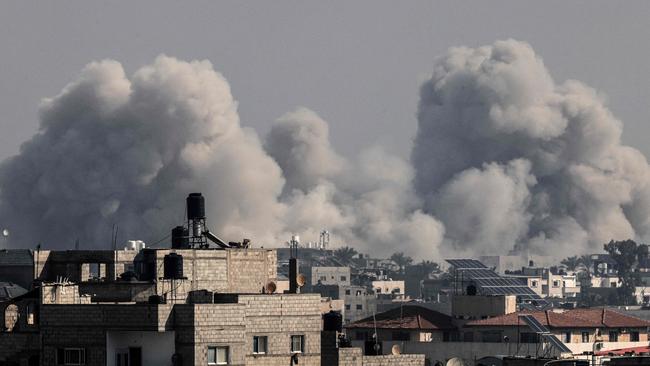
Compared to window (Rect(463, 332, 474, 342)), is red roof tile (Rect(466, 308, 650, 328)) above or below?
above

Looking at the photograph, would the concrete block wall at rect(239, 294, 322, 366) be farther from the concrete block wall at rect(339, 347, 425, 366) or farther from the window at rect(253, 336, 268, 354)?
the concrete block wall at rect(339, 347, 425, 366)

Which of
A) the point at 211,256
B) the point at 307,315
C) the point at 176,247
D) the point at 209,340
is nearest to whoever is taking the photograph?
the point at 209,340

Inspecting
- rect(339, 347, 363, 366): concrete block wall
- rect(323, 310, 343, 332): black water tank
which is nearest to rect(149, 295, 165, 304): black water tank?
rect(339, 347, 363, 366): concrete block wall

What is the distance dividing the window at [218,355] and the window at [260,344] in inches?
100

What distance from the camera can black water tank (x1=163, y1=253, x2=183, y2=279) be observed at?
53.4 metres

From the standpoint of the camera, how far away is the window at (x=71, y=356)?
4394 centimetres

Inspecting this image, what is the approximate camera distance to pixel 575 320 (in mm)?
86062

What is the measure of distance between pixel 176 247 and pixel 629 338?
28862mm

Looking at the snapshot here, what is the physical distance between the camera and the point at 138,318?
4347 centimetres

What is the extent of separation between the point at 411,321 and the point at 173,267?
33852 mm

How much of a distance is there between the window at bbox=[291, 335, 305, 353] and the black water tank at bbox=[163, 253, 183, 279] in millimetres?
6674

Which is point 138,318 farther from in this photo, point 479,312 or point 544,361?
point 479,312

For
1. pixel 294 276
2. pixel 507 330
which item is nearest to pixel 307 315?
pixel 294 276

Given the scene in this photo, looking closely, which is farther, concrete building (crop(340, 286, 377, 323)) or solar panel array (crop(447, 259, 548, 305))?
concrete building (crop(340, 286, 377, 323))
